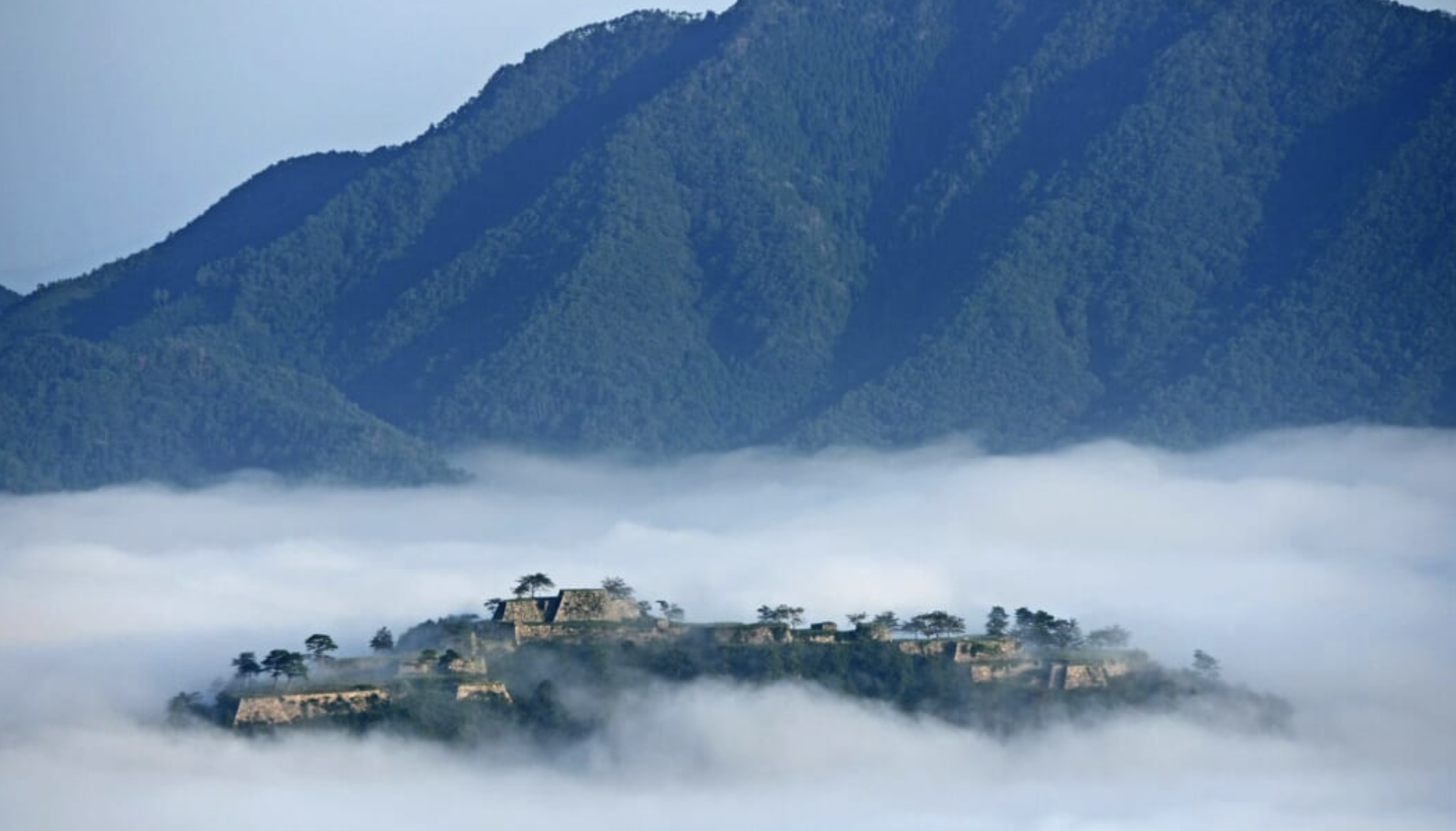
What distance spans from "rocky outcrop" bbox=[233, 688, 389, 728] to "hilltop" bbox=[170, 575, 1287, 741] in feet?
0.19

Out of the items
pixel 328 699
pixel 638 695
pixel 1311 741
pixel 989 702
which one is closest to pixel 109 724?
pixel 328 699

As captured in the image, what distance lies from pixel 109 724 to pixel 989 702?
3500 cm

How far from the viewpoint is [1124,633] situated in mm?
192875

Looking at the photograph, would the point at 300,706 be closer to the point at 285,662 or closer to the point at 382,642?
the point at 285,662

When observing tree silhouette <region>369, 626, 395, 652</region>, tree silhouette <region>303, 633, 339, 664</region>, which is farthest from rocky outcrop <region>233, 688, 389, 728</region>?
tree silhouette <region>369, 626, 395, 652</region>

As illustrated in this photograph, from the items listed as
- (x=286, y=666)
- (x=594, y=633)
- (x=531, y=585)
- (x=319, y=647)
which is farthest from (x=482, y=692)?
(x=531, y=585)

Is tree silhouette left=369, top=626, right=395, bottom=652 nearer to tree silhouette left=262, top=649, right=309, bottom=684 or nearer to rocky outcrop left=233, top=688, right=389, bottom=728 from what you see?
tree silhouette left=262, top=649, right=309, bottom=684

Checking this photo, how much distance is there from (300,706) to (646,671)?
604 inches

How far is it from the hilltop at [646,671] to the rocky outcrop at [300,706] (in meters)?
0.06

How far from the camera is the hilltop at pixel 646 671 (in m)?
176

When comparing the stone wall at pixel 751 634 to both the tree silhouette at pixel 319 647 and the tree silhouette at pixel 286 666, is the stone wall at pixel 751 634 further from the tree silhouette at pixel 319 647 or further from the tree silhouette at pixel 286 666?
the tree silhouette at pixel 286 666

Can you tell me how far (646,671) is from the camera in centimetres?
18262

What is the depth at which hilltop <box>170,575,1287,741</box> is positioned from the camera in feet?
576

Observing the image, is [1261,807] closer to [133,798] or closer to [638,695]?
[638,695]
